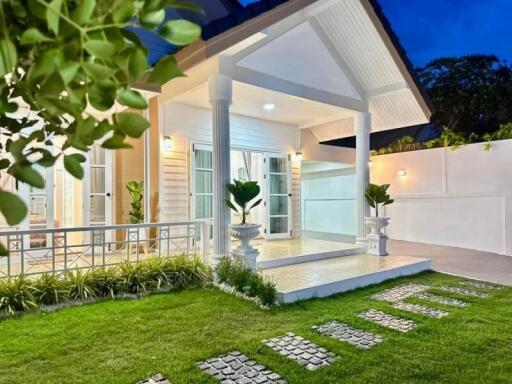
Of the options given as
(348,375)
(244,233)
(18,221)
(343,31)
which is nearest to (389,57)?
(343,31)

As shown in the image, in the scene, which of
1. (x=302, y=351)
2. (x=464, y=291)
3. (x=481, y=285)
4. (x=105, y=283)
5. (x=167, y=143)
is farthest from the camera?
(x=167, y=143)

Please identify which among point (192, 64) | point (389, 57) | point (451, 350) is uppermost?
point (389, 57)

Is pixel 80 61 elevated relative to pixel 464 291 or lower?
elevated

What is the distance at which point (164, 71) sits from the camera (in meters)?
0.61

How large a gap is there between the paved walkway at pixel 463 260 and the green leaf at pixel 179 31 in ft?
20.4

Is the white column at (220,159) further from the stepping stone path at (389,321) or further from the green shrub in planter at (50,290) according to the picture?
the stepping stone path at (389,321)

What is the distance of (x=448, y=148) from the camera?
870 cm

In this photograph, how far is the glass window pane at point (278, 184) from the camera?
8555 mm

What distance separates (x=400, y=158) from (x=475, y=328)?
23.3 feet

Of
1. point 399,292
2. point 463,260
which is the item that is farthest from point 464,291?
point 463,260

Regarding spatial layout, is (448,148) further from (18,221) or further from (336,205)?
(18,221)

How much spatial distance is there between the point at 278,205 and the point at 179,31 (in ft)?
26.6

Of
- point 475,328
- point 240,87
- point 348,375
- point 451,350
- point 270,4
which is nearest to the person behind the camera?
point 348,375

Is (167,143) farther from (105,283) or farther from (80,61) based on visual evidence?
(80,61)
